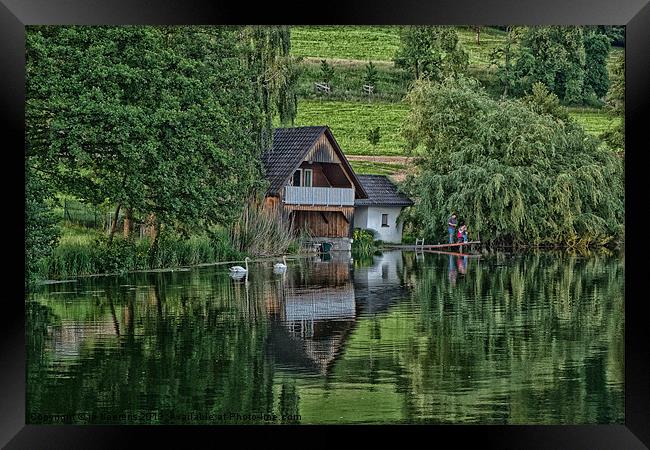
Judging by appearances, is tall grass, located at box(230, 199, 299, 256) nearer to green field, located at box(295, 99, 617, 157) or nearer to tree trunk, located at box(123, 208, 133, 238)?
green field, located at box(295, 99, 617, 157)

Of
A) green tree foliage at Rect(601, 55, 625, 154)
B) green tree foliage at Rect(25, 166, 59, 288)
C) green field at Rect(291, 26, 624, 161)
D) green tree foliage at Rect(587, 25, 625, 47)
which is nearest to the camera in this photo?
green tree foliage at Rect(25, 166, 59, 288)

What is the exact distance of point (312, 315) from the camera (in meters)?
14.1

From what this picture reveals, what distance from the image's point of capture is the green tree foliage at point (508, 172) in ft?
62.7

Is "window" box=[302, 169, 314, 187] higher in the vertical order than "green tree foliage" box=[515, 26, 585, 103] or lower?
lower

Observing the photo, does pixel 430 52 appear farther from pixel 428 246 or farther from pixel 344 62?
pixel 428 246

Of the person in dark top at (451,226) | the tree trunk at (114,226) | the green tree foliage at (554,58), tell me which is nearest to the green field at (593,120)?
the green tree foliage at (554,58)

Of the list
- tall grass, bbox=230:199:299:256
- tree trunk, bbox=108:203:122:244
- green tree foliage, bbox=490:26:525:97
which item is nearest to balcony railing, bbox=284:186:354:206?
tall grass, bbox=230:199:299:256

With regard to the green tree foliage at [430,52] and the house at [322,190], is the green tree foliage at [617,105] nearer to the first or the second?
the green tree foliage at [430,52]

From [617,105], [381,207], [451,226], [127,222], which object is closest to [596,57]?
[617,105]

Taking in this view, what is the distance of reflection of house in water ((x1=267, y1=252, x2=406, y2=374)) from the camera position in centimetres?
1214

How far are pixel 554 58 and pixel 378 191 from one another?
448 cm

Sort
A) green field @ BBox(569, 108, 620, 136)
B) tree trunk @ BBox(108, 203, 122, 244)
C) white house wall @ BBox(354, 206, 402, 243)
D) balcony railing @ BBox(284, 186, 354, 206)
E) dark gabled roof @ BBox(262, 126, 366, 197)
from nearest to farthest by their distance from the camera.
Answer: tree trunk @ BBox(108, 203, 122, 244)
green field @ BBox(569, 108, 620, 136)
dark gabled roof @ BBox(262, 126, 366, 197)
balcony railing @ BBox(284, 186, 354, 206)
white house wall @ BBox(354, 206, 402, 243)

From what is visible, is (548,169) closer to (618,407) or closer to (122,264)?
(122,264)

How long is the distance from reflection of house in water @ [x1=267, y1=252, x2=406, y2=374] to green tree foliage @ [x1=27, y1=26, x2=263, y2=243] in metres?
1.64
